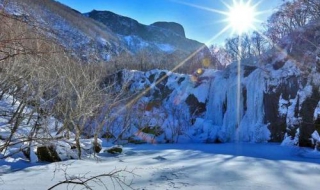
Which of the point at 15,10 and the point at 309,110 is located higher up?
the point at 309,110

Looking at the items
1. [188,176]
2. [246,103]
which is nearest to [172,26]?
[246,103]

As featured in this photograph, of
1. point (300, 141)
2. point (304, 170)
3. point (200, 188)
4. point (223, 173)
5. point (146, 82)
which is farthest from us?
point (146, 82)

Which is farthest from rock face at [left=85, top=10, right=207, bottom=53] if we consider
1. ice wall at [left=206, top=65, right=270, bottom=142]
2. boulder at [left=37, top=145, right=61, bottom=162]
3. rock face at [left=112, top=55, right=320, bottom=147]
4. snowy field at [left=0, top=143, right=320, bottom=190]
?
snowy field at [left=0, top=143, right=320, bottom=190]

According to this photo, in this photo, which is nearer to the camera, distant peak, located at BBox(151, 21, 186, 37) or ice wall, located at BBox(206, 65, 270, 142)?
ice wall, located at BBox(206, 65, 270, 142)

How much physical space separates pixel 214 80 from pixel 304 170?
1752cm

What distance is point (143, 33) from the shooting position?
438 feet

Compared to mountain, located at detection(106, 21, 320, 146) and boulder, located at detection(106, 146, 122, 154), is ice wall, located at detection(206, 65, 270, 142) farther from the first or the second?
boulder, located at detection(106, 146, 122, 154)

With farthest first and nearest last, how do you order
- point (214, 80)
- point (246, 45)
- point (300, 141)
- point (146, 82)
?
point (246, 45) → point (146, 82) → point (214, 80) → point (300, 141)

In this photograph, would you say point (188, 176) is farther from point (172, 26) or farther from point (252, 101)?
point (172, 26)

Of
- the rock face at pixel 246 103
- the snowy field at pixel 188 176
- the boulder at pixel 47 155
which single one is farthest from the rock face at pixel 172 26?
the snowy field at pixel 188 176

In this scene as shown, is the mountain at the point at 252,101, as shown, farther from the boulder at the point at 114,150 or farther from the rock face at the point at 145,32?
the rock face at the point at 145,32

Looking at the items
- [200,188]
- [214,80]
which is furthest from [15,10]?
[214,80]

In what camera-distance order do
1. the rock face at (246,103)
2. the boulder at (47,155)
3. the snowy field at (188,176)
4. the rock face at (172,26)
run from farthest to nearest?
1. the rock face at (172,26)
2. the rock face at (246,103)
3. the boulder at (47,155)
4. the snowy field at (188,176)

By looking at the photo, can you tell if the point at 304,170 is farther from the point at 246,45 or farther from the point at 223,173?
the point at 246,45
